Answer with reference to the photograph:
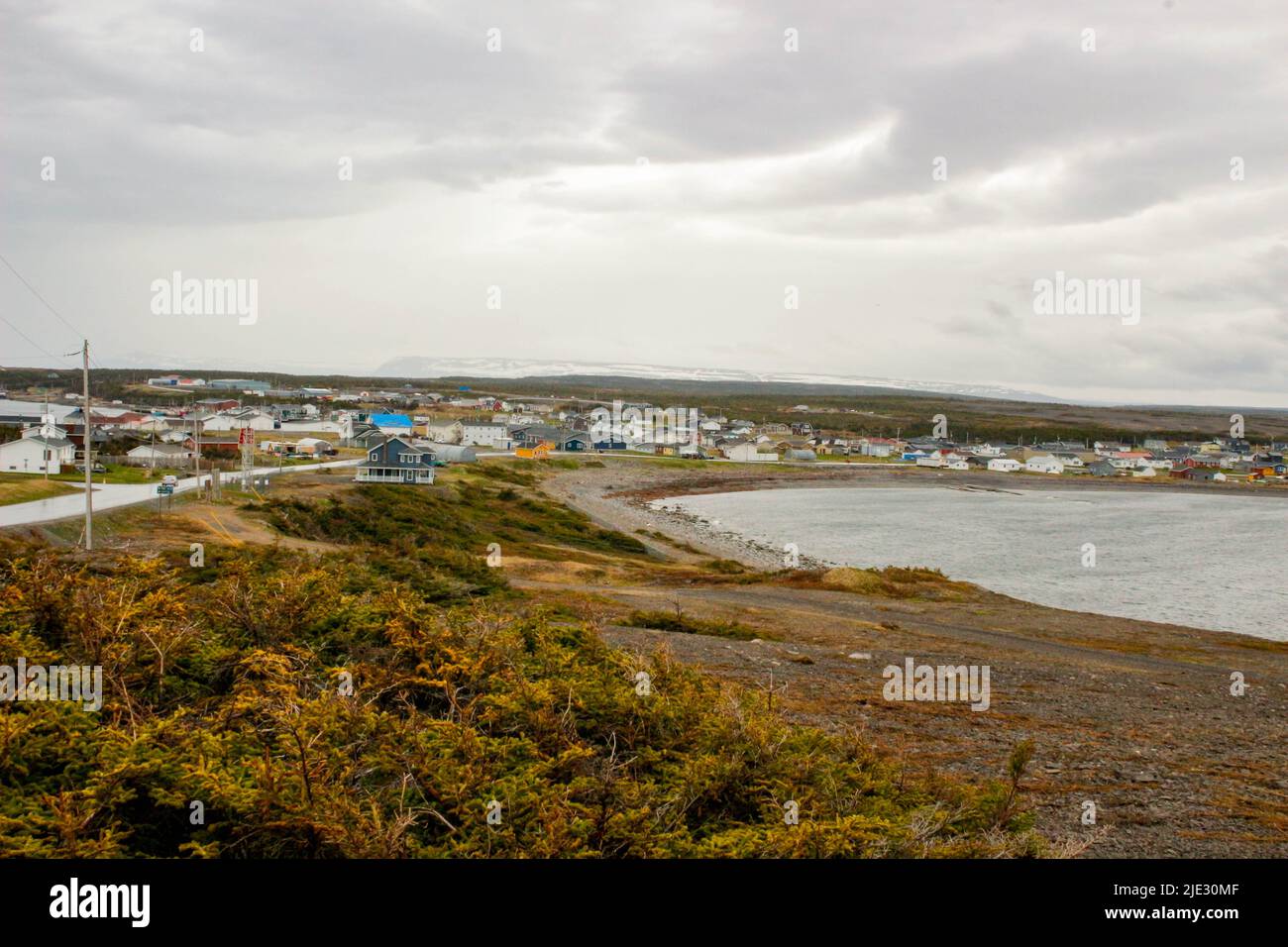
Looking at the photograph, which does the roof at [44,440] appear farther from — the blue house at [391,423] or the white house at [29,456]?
the blue house at [391,423]

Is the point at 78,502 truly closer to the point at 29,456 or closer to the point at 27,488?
the point at 27,488

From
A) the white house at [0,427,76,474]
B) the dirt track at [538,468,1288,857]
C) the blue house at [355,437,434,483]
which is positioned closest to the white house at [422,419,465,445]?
the blue house at [355,437,434,483]

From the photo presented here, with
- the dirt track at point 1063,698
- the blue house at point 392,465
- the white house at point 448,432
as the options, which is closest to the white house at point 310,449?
the blue house at point 392,465

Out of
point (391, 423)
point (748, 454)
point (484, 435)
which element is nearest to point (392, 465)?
point (391, 423)

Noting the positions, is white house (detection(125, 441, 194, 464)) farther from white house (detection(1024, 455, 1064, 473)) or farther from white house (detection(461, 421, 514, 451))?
white house (detection(1024, 455, 1064, 473))

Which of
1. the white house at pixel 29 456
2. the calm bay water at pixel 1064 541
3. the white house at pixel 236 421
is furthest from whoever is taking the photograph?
the white house at pixel 236 421
